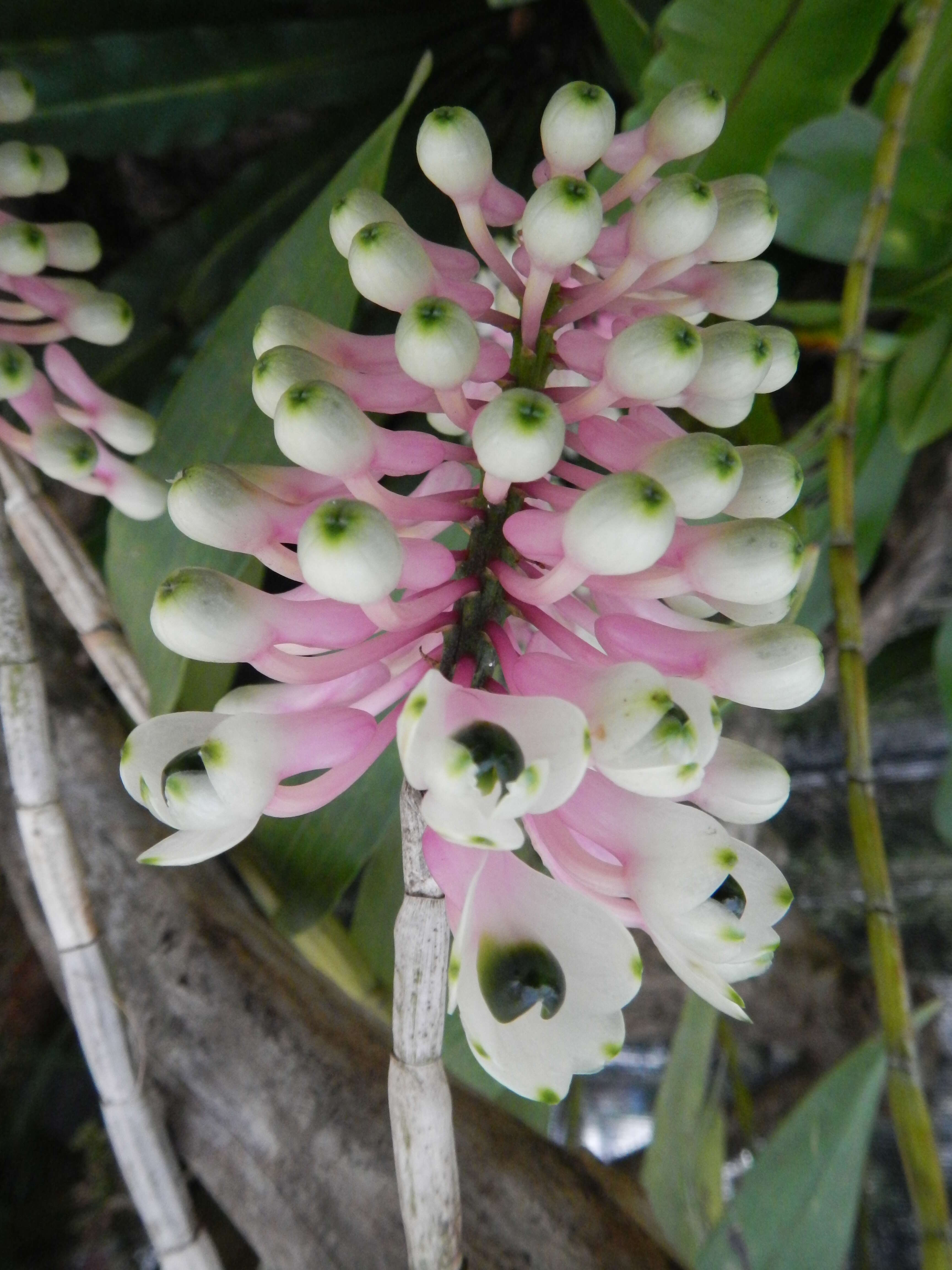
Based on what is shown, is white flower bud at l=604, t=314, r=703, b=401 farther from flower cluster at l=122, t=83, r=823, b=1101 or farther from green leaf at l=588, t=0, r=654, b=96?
green leaf at l=588, t=0, r=654, b=96

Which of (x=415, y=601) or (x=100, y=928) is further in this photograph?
(x=100, y=928)

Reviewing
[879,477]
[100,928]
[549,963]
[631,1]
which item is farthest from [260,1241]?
[631,1]

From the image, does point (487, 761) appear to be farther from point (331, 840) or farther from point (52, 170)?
point (52, 170)

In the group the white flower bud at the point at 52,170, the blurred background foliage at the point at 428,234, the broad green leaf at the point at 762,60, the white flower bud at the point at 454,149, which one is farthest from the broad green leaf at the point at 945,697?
the white flower bud at the point at 52,170

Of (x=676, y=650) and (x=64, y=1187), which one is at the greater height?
(x=676, y=650)

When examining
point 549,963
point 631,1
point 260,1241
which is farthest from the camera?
point 631,1

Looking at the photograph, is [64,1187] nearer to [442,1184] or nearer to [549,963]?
[442,1184]

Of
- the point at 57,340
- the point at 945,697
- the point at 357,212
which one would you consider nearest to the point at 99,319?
the point at 57,340
